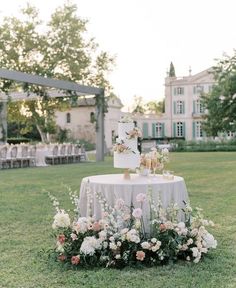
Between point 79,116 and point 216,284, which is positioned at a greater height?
point 79,116

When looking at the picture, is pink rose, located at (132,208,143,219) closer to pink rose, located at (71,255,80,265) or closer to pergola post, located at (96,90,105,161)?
pink rose, located at (71,255,80,265)

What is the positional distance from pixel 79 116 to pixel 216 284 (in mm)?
43750

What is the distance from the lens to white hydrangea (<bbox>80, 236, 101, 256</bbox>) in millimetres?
4418

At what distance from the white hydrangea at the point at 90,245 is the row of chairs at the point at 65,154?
1549cm

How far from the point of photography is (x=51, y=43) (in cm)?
3103

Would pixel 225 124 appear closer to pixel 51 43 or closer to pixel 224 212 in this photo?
pixel 51 43

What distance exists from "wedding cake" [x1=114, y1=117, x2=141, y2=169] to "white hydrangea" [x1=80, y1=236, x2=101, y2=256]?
0.96 meters

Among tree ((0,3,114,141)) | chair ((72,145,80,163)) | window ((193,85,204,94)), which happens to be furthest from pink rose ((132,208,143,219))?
window ((193,85,204,94))

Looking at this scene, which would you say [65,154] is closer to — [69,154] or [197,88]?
[69,154]

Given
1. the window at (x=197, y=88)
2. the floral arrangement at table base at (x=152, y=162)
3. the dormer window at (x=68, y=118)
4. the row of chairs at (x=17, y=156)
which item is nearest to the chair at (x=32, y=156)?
the row of chairs at (x=17, y=156)

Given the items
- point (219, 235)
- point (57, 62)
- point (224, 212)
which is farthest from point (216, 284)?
point (57, 62)

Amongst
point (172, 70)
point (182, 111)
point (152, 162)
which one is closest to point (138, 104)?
point (172, 70)

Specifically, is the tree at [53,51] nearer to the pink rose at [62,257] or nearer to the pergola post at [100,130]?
the pergola post at [100,130]

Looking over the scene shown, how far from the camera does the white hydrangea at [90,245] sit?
4.42 m
